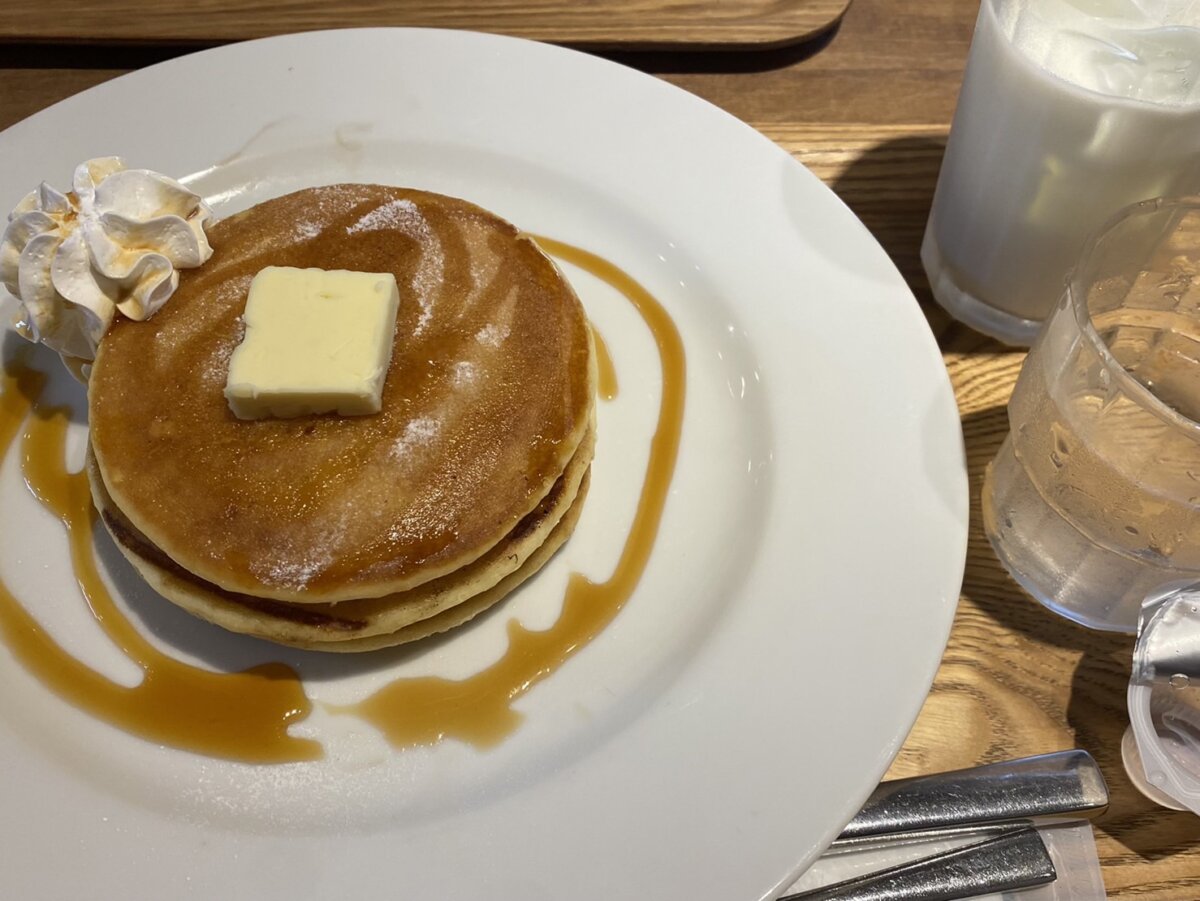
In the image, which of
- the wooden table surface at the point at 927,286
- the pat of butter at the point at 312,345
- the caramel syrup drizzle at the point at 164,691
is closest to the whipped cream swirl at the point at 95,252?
the pat of butter at the point at 312,345

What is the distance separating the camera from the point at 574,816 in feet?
3.34

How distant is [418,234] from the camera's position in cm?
137

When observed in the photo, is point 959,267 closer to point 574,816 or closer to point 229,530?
point 574,816

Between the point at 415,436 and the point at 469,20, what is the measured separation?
3.89ft

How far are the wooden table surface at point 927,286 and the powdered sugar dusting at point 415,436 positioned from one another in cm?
72

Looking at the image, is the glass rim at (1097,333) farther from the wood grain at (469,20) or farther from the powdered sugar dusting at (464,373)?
the wood grain at (469,20)

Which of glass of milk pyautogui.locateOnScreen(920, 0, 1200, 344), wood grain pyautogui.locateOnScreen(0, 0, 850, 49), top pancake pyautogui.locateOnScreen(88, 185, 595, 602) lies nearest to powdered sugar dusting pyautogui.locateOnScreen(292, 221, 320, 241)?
top pancake pyautogui.locateOnScreen(88, 185, 595, 602)

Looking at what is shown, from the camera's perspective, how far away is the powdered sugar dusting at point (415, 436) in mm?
1172

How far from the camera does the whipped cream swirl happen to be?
127cm

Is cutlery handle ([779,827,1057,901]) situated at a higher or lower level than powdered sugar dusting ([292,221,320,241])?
lower

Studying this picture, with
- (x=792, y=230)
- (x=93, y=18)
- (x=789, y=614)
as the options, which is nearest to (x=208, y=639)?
(x=789, y=614)

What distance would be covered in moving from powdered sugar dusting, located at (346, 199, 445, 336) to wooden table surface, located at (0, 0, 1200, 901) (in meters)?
0.78

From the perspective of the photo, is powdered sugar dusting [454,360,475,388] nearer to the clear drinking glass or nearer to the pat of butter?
the pat of butter

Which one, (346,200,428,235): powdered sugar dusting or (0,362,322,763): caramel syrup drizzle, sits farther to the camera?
(346,200,428,235): powdered sugar dusting
